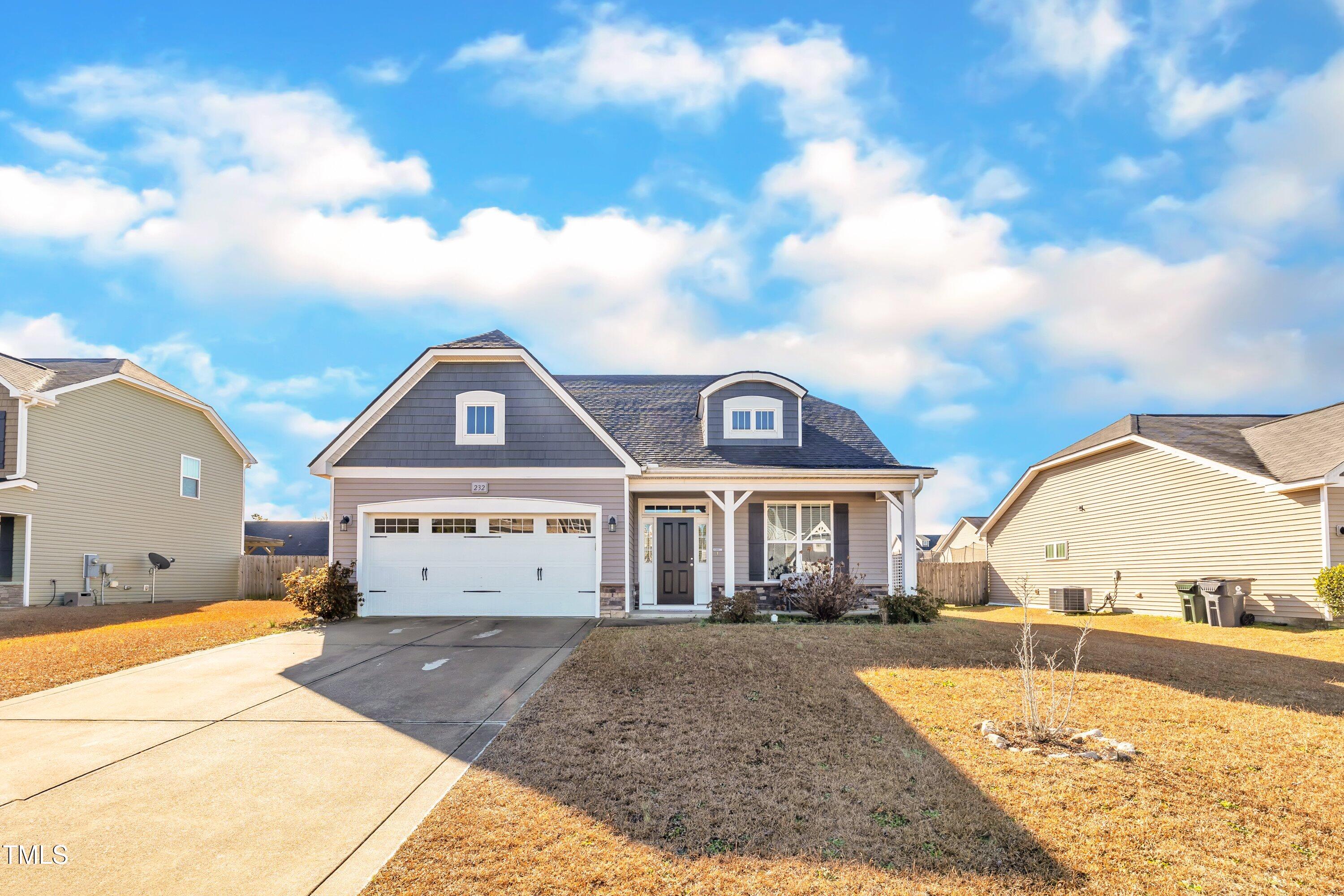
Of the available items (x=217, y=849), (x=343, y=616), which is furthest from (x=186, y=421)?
(x=217, y=849)

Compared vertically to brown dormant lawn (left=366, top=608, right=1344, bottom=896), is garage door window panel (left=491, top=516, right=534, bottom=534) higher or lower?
higher

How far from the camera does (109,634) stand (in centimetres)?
1246

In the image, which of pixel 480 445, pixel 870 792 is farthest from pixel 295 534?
pixel 870 792

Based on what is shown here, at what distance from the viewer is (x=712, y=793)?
17.7ft

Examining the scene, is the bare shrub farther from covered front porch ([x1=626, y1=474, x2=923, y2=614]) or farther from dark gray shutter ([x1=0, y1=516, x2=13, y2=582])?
dark gray shutter ([x1=0, y1=516, x2=13, y2=582])

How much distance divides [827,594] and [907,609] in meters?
1.48

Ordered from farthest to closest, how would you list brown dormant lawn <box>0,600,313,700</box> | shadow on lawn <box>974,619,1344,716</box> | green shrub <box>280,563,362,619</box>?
green shrub <box>280,563,362,619</box>, brown dormant lawn <box>0,600,313,700</box>, shadow on lawn <box>974,619,1344,716</box>

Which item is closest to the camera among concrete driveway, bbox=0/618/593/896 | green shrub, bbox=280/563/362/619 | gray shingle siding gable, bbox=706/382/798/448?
concrete driveway, bbox=0/618/593/896

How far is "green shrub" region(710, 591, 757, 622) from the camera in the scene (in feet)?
46.6

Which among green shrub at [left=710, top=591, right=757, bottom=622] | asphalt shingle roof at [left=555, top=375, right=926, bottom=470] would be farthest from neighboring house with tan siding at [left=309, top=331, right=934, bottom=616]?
green shrub at [left=710, top=591, right=757, bottom=622]

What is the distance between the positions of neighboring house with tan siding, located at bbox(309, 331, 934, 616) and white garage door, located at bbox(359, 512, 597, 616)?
0.03m

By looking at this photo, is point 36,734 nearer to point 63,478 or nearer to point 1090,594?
point 63,478

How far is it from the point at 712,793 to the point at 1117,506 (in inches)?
728

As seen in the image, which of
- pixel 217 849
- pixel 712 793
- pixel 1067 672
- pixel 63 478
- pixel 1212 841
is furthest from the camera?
pixel 63 478
